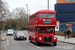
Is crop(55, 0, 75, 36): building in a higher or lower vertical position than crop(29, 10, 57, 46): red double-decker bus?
higher

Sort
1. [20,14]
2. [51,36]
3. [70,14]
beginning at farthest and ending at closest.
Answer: [20,14]
[70,14]
[51,36]

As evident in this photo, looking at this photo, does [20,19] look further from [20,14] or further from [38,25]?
[38,25]

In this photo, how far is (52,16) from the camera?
21703 mm

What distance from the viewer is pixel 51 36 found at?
21297 mm

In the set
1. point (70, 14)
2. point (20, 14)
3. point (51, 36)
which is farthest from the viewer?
point (20, 14)

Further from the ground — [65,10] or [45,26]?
[65,10]

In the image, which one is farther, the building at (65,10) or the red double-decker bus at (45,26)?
the building at (65,10)

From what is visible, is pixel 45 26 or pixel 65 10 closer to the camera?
pixel 45 26

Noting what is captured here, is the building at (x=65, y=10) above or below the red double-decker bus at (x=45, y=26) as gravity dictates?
above

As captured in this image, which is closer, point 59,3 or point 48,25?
point 48,25

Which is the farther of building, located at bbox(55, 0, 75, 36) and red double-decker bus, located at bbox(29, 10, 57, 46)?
building, located at bbox(55, 0, 75, 36)

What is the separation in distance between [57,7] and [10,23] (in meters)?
63.3

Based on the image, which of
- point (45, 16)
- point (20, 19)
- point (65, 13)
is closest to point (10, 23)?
point (20, 19)

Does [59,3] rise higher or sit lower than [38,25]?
higher
